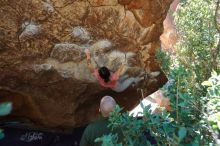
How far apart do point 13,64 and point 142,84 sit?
1.51 metres

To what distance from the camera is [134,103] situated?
5156 mm

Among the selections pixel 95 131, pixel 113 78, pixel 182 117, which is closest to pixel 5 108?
pixel 113 78

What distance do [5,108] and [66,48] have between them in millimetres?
989

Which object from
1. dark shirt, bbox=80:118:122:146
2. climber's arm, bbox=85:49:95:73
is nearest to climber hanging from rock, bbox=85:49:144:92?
climber's arm, bbox=85:49:95:73

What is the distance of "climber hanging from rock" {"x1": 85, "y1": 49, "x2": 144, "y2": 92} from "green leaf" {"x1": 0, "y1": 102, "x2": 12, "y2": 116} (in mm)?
973

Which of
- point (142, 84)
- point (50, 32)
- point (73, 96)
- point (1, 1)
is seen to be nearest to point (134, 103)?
point (142, 84)

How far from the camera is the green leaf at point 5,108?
4344 millimetres

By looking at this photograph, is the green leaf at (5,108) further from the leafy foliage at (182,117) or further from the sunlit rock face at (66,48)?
the leafy foliage at (182,117)

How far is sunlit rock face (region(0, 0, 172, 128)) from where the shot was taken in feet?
13.1

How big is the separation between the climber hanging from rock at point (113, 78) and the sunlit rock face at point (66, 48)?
0.18ft

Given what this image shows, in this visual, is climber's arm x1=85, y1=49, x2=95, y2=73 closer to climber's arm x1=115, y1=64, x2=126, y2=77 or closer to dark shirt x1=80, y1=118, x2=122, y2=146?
climber's arm x1=115, y1=64, x2=126, y2=77

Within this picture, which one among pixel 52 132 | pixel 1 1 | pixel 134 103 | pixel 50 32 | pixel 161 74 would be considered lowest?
pixel 52 132

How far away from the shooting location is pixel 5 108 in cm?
445

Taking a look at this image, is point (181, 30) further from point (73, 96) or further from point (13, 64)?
point (13, 64)
